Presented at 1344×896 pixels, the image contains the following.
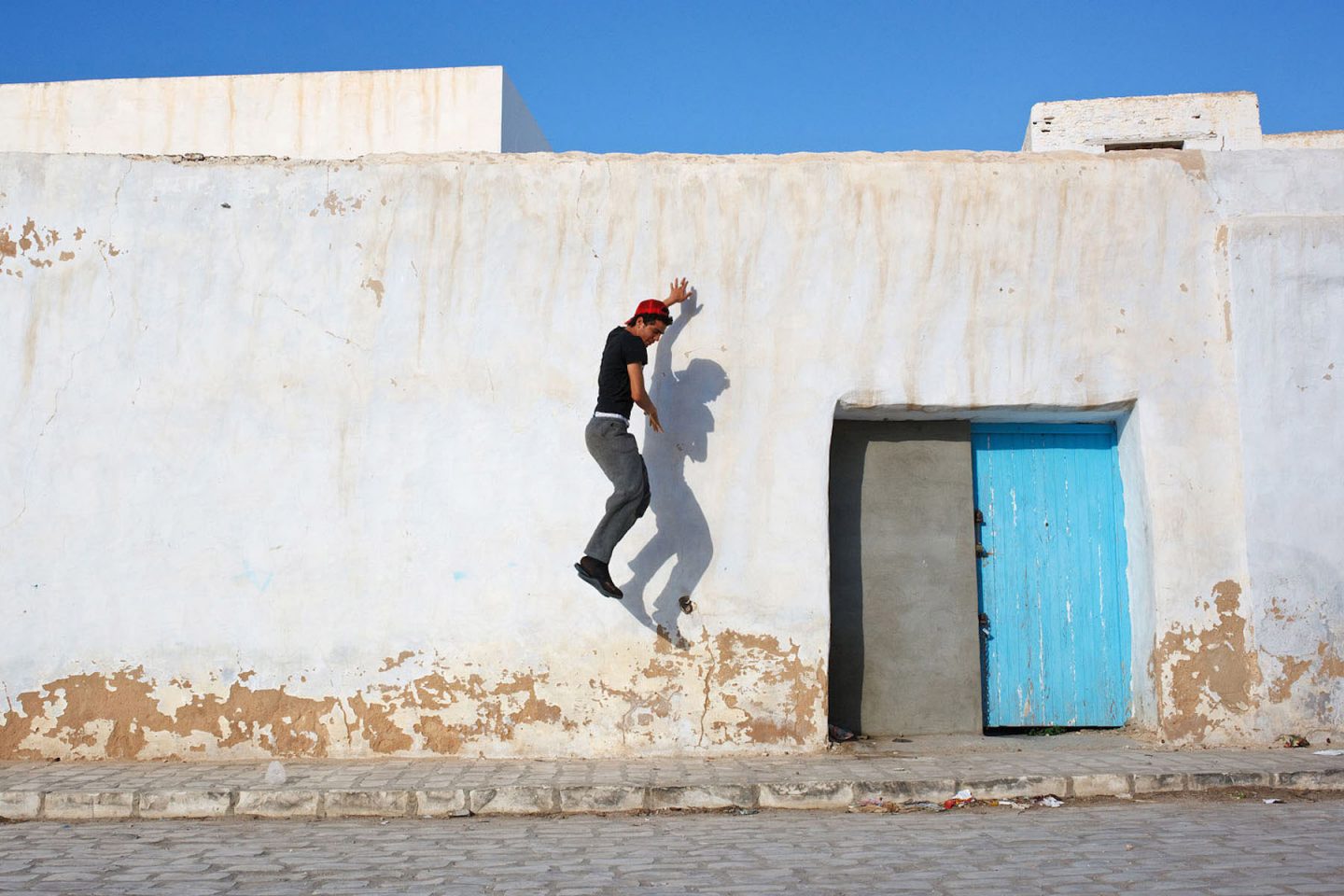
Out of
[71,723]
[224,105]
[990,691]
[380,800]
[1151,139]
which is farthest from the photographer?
[1151,139]

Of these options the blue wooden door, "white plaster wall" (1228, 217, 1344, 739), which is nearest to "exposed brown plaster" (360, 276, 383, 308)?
the blue wooden door

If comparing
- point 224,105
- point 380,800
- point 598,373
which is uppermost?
point 224,105

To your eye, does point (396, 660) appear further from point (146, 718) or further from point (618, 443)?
point (618, 443)

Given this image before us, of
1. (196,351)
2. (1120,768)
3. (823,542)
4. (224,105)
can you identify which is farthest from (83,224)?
(224,105)

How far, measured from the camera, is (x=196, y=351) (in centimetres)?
651

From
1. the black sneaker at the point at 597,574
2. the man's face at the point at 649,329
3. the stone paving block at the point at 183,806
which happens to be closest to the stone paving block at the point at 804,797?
the black sneaker at the point at 597,574

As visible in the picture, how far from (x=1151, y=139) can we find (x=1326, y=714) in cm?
1152

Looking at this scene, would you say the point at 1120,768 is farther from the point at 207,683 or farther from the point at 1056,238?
the point at 207,683

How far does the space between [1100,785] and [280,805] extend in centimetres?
396

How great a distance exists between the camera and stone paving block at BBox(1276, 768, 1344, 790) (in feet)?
18.0

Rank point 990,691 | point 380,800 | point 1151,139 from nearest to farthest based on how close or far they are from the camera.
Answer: point 380,800 → point 990,691 → point 1151,139

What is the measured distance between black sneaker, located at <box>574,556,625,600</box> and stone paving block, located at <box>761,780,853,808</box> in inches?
48.5

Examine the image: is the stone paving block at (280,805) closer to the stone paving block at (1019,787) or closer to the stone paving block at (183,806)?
the stone paving block at (183,806)

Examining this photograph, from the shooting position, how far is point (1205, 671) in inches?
247
